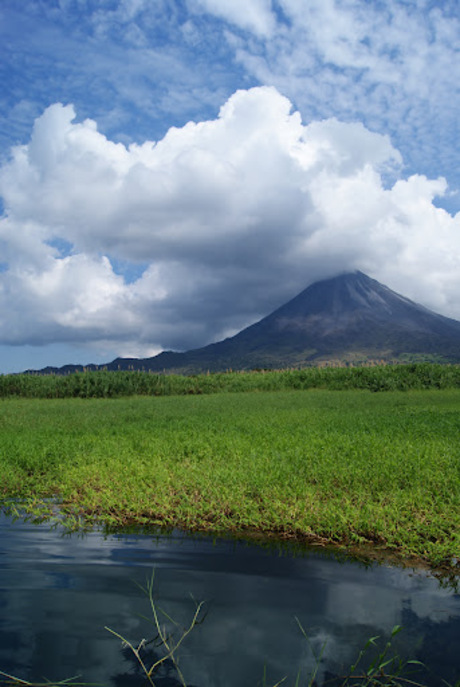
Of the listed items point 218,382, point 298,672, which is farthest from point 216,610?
point 218,382

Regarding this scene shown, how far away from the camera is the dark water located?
3453 millimetres

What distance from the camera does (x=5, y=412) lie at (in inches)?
787

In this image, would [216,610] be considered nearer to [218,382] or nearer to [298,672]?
[298,672]

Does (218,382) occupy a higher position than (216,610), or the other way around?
(218,382)

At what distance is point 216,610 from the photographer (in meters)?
4.18

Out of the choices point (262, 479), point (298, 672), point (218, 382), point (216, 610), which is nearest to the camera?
point (298, 672)

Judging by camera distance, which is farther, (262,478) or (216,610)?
(262,478)

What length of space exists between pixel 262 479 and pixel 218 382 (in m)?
32.3

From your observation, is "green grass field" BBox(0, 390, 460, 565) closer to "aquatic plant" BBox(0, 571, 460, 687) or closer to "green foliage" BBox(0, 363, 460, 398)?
"aquatic plant" BBox(0, 571, 460, 687)

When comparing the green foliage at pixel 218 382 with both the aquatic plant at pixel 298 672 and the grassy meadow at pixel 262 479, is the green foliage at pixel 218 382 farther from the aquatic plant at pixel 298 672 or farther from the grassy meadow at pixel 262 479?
the aquatic plant at pixel 298 672

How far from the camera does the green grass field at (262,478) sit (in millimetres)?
6285

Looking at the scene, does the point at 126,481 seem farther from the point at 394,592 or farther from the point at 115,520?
the point at 394,592

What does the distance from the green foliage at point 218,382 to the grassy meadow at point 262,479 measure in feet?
73.4

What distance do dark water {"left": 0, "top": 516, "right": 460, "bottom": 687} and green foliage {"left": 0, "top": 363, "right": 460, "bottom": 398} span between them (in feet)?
96.3
